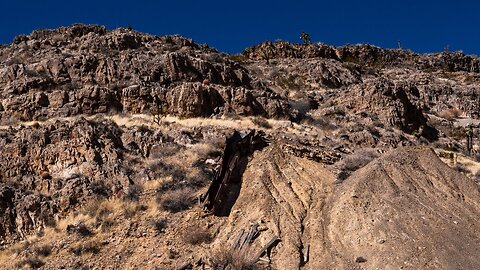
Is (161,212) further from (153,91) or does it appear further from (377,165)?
(153,91)

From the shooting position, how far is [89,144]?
25.2 metres

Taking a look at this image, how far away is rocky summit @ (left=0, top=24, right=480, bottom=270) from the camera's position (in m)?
17.3

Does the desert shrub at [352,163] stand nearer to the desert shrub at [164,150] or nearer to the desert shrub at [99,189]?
the desert shrub at [164,150]

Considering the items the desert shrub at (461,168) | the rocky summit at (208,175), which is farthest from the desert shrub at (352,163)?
the desert shrub at (461,168)

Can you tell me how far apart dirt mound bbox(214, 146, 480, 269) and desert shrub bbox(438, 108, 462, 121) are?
3419cm

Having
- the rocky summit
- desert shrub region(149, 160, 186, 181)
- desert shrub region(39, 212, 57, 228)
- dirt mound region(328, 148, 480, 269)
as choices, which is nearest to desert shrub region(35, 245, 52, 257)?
the rocky summit

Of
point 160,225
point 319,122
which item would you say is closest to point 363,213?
point 160,225

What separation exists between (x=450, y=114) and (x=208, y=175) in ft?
130

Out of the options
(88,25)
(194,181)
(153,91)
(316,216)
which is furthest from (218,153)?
(88,25)

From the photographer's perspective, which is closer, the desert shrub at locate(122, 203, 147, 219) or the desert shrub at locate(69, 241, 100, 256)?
the desert shrub at locate(69, 241, 100, 256)

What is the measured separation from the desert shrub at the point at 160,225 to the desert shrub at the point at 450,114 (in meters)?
41.2

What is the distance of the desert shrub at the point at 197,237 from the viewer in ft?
59.6

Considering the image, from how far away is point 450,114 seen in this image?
2180 inches

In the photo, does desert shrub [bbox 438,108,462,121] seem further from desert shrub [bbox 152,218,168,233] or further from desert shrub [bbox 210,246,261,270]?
desert shrub [bbox 210,246,261,270]
